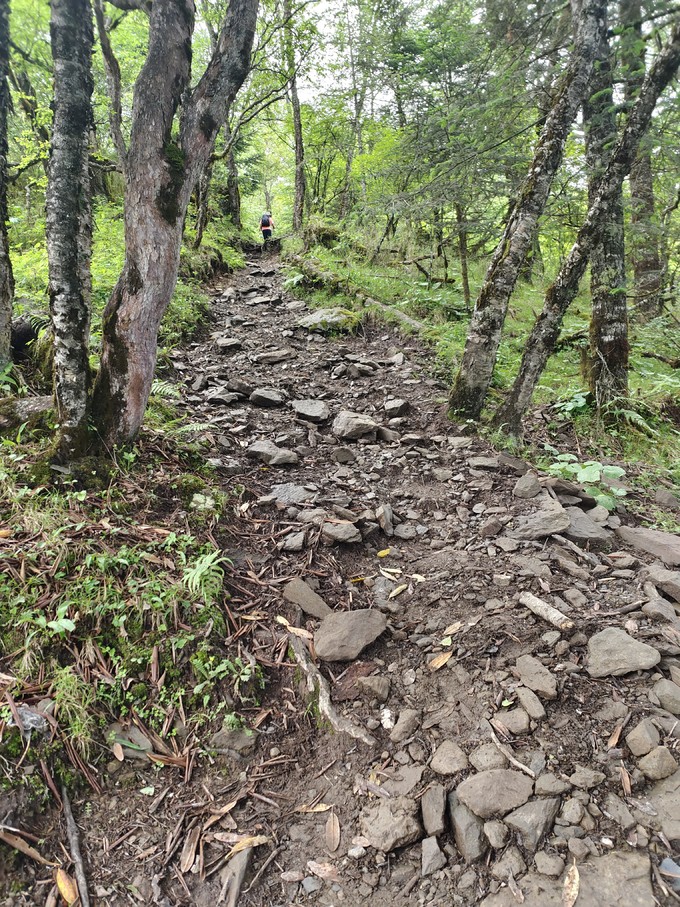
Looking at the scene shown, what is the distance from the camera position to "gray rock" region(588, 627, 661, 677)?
2588 mm

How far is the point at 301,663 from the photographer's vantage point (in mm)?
3021

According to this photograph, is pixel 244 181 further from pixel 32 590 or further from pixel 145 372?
pixel 32 590

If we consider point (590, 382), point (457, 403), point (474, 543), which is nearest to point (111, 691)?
point (474, 543)

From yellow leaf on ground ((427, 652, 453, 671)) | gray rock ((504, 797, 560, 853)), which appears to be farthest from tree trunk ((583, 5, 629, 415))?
gray rock ((504, 797, 560, 853))

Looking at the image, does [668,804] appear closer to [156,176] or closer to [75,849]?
[75,849]

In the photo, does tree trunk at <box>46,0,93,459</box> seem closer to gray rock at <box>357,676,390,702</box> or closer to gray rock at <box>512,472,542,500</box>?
gray rock at <box>357,676,390,702</box>

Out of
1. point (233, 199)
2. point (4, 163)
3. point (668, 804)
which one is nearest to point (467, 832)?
point (668, 804)

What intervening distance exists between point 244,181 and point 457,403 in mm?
21068

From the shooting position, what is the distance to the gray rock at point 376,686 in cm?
283

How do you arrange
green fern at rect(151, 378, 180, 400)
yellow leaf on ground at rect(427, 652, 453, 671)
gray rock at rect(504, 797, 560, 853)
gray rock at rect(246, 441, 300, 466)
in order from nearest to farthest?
gray rock at rect(504, 797, 560, 853), yellow leaf on ground at rect(427, 652, 453, 671), gray rock at rect(246, 441, 300, 466), green fern at rect(151, 378, 180, 400)

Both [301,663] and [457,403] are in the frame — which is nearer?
[301,663]

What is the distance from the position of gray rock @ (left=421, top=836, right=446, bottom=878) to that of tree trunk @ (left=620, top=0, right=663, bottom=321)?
651 centimetres

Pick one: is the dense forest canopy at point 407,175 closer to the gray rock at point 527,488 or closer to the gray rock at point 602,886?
the gray rock at point 527,488

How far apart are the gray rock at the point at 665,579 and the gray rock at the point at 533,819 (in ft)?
5.69
